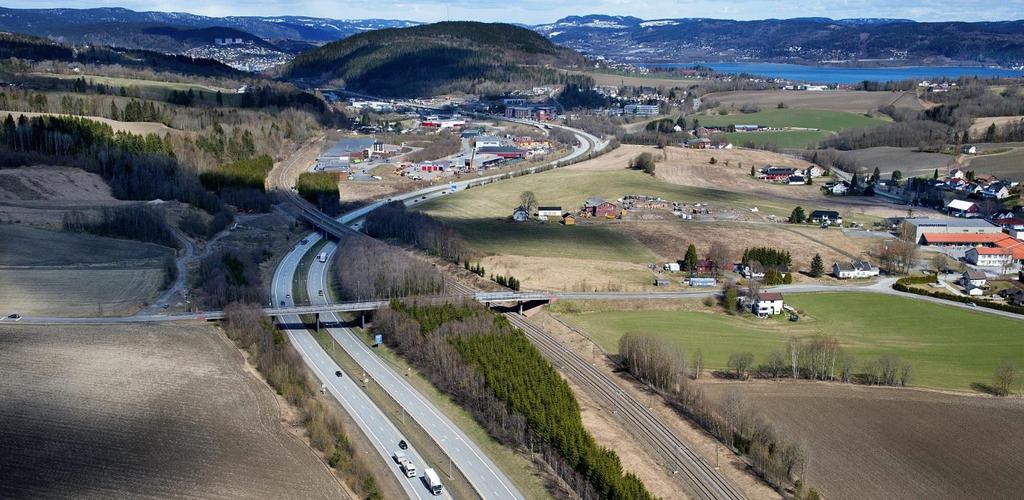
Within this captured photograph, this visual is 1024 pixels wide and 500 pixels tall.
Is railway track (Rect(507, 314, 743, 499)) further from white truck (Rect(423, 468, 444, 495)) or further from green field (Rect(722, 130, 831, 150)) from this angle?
green field (Rect(722, 130, 831, 150))

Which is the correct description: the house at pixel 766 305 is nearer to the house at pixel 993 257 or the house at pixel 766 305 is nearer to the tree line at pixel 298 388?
the house at pixel 993 257

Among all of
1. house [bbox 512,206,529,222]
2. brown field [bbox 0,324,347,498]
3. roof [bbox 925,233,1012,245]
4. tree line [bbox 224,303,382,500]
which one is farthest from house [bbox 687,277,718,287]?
brown field [bbox 0,324,347,498]

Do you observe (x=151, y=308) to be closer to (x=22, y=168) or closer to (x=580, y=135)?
(x=22, y=168)

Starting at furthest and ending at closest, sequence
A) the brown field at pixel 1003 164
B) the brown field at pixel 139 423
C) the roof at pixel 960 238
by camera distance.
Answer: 1. the brown field at pixel 1003 164
2. the roof at pixel 960 238
3. the brown field at pixel 139 423

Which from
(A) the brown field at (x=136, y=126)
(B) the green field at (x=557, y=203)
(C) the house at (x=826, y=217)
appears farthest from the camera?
(A) the brown field at (x=136, y=126)

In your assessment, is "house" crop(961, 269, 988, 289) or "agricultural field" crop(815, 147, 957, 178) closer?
"house" crop(961, 269, 988, 289)

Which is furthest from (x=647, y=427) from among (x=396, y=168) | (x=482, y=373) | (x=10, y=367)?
(x=396, y=168)

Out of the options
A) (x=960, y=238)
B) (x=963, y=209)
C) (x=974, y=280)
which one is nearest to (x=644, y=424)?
(x=974, y=280)

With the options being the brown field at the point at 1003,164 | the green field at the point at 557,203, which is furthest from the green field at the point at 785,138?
the green field at the point at 557,203
